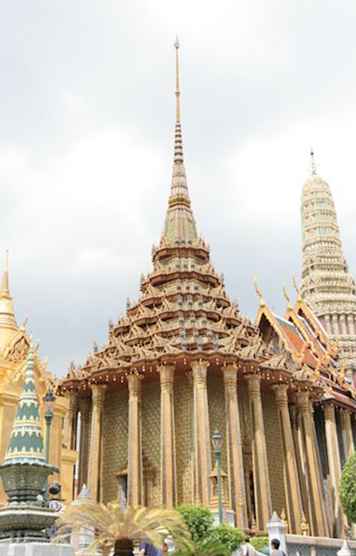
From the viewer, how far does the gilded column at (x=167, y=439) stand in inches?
1088

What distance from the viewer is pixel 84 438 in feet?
108

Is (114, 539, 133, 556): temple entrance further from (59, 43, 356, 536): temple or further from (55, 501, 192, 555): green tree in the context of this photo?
(59, 43, 356, 536): temple

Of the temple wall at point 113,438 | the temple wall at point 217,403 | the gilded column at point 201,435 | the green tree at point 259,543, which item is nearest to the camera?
the green tree at point 259,543

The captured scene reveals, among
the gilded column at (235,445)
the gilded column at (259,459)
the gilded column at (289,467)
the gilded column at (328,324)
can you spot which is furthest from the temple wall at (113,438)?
the gilded column at (328,324)

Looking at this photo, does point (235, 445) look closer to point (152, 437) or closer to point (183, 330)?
point (152, 437)

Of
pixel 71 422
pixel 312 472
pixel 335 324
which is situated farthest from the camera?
pixel 335 324

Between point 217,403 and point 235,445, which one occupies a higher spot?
point 217,403

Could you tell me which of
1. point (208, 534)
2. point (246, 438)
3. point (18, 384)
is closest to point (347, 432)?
point (246, 438)

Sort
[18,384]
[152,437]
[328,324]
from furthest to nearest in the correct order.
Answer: [328,324]
[152,437]
[18,384]

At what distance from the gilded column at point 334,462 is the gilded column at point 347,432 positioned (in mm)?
916

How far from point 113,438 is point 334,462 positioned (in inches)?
450

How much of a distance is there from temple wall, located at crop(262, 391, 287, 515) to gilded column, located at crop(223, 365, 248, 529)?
338 cm

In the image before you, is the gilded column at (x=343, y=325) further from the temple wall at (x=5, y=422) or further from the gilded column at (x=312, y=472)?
the temple wall at (x=5, y=422)


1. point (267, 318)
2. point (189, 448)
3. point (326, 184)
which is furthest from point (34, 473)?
point (326, 184)
